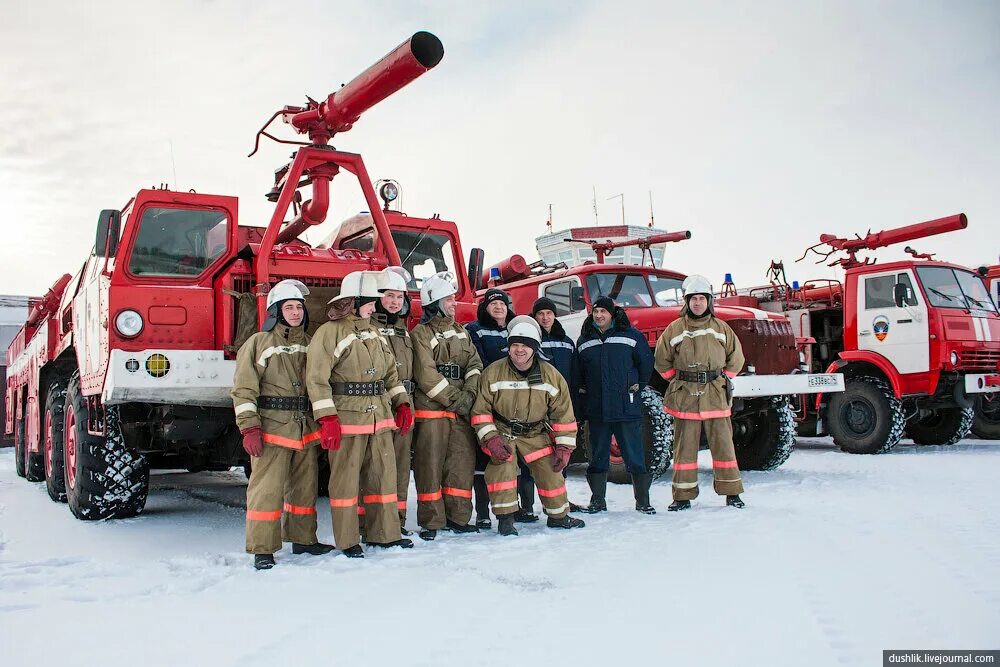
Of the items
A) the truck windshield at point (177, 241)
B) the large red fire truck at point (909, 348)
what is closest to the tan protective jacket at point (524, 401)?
the truck windshield at point (177, 241)

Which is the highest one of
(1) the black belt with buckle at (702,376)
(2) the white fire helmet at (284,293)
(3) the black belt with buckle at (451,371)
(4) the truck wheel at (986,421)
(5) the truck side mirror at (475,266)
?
(5) the truck side mirror at (475,266)

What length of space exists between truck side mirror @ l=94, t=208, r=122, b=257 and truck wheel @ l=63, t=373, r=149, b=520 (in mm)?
1113

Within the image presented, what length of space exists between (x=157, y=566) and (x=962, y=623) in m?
3.96

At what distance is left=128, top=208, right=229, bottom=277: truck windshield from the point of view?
221 inches

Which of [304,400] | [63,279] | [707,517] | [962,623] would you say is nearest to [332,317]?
[304,400]

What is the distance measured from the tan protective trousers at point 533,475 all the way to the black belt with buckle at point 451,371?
0.57 metres

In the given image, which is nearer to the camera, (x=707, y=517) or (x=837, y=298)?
(x=707, y=517)

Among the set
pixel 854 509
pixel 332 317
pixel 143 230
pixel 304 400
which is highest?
pixel 143 230

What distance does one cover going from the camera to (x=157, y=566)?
4387 mm

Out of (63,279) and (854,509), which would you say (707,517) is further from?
(63,279)

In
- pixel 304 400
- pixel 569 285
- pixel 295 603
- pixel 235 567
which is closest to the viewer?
pixel 295 603

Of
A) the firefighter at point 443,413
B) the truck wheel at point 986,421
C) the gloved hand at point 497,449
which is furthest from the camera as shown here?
the truck wheel at point 986,421

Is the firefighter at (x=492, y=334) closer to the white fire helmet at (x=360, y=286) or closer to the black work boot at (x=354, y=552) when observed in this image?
the white fire helmet at (x=360, y=286)

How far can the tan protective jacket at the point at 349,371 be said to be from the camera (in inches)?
179
